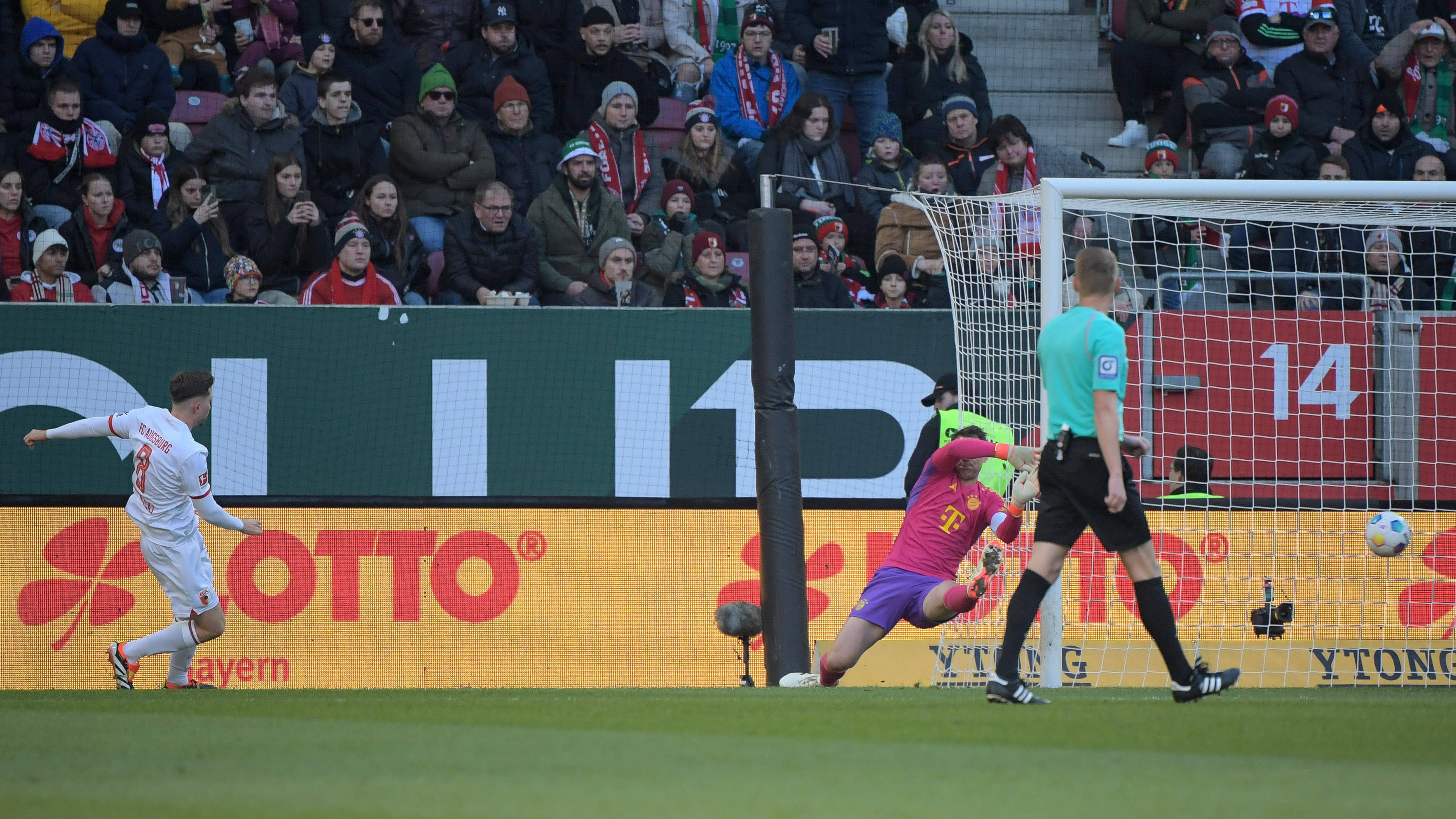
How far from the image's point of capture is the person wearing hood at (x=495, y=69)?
1416 centimetres

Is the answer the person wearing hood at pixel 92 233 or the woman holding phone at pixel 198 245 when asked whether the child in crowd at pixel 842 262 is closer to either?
the woman holding phone at pixel 198 245

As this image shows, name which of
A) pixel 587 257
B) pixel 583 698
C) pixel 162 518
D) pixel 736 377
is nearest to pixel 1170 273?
pixel 736 377

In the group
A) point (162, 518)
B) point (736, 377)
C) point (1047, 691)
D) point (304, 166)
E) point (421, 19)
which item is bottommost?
point (1047, 691)

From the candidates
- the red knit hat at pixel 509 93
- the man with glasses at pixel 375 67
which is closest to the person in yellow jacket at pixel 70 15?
the man with glasses at pixel 375 67

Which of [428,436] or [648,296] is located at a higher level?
[648,296]

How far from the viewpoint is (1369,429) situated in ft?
38.4

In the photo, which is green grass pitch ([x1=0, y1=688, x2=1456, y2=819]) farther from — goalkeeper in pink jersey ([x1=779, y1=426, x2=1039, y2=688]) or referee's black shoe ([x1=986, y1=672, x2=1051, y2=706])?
goalkeeper in pink jersey ([x1=779, y1=426, x2=1039, y2=688])

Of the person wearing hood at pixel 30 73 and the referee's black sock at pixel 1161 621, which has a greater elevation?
the person wearing hood at pixel 30 73

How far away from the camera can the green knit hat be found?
13344 millimetres

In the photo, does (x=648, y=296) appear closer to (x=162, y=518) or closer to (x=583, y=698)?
(x=162, y=518)

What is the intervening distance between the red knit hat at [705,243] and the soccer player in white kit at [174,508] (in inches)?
176

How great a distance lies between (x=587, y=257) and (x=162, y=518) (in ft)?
→ 14.6

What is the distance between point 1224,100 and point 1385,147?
1.52m

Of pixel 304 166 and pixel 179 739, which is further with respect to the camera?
pixel 304 166
